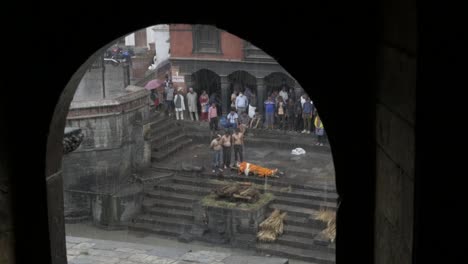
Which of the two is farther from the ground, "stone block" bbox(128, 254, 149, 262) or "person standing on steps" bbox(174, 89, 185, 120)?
"person standing on steps" bbox(174, 89, 185, 120)

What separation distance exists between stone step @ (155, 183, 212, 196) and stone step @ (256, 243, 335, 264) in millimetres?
2800

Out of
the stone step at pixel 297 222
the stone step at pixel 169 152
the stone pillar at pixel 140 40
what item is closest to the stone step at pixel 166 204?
the stone step at pixel 297 222

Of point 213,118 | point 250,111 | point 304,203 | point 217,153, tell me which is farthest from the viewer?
point 250,111

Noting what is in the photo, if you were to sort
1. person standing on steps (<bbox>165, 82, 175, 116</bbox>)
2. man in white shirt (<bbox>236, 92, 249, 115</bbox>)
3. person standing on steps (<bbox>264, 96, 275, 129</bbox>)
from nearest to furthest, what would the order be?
person standing on steps (<bbox>264, 96, 275, 129</bbox>)
man in white shirt (<bbox>236, 92, 249, 115</bbox>)
person standing on steps (<bbox>165, 82, 175, 116</bbox>)

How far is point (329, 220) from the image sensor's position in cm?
1620

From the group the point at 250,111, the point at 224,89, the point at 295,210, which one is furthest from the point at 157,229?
the point at 224,89

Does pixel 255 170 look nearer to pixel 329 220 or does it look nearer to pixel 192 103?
pixel 329 220

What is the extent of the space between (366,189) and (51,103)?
181 centimetres

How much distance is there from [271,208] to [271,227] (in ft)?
2.53

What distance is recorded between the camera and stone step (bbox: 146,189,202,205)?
59.5 feet

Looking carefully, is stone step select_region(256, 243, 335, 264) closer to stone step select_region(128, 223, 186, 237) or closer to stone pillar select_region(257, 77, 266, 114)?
stone step select_region(128, 223, 186, 237)

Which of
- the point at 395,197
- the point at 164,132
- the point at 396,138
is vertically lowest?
the point at 164,132

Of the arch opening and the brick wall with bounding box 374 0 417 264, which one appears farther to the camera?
the arch opening

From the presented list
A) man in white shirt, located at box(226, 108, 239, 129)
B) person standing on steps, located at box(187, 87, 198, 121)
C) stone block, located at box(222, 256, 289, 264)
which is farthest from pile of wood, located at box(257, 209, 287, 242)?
person standing on steps, located at box(187, 87, 198, 121)
